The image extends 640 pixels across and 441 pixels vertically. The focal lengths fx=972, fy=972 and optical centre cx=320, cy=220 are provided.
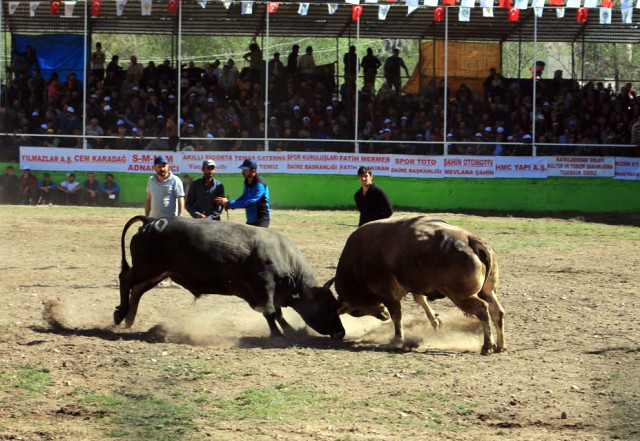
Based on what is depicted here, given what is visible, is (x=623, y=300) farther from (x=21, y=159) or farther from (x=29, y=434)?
(x=21, y=159)

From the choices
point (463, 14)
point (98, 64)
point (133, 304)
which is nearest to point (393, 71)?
point (463, 14)

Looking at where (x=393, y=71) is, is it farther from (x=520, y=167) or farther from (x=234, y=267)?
(x=234, y=267)

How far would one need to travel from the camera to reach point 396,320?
9.41 m

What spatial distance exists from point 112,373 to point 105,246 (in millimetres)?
8733

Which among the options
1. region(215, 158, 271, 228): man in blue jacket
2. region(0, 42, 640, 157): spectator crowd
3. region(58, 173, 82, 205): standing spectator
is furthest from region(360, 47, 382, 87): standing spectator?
region(215, 158, 271, 228): man in blue jacket

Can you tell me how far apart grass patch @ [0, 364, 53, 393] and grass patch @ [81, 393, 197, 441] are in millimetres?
470

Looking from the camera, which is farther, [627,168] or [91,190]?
[627,168]

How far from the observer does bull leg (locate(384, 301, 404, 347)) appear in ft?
30.8

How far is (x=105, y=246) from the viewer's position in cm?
1631

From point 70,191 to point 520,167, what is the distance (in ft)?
37.7

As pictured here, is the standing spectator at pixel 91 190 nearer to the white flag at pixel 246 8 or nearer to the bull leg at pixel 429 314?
the white flag at pixel 246 8

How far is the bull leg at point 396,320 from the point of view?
30.8 ft

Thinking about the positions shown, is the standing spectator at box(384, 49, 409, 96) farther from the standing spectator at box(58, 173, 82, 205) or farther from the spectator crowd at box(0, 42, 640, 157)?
the standing spectator at box(58, 173, 82, 205)

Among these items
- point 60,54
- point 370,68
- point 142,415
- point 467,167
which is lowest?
point 142,415
